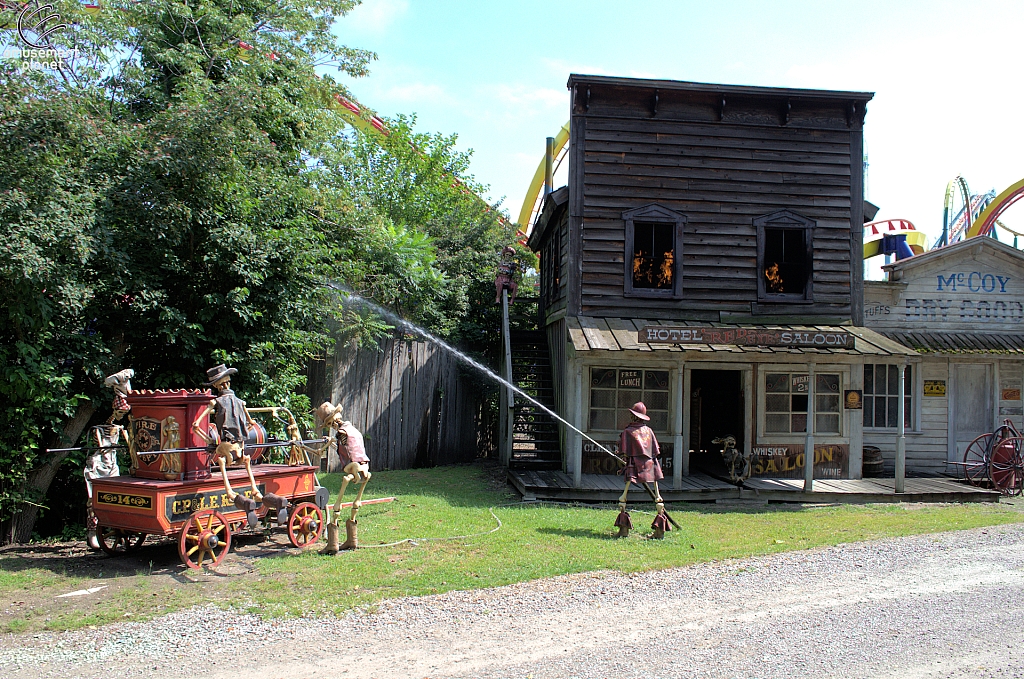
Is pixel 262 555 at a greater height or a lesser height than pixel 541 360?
lesser

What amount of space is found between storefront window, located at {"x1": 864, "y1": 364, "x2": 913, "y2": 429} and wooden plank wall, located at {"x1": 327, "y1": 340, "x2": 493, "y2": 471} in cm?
852

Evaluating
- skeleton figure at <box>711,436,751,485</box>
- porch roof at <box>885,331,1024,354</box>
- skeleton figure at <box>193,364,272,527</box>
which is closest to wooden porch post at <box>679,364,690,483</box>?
skeleton figure at <box>711,436,751,485</box>

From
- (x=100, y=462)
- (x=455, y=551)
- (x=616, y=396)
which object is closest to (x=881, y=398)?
(x=616, y=396)

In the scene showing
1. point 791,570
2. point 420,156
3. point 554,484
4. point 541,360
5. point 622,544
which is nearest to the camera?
point 791,570

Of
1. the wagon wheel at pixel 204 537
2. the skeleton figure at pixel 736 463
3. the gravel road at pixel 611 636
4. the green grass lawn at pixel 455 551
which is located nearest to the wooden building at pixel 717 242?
the skeleton figure at pixel 736 463

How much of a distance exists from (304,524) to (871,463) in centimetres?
1097

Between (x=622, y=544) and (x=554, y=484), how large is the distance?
3177 mm

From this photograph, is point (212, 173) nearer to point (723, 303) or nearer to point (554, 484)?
point (554, 484)

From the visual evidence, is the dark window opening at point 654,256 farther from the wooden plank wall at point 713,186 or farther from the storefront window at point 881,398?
the storefront window at point 881,398

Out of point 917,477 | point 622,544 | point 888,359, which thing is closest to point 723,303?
point 888,359

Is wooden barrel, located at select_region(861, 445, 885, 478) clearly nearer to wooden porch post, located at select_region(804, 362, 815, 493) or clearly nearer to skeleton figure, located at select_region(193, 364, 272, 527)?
wooden porch post, located at select_region(804, 362, 815, 493)

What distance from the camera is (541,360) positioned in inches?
619

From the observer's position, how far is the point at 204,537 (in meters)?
6.80

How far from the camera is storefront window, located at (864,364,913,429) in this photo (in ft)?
47.0
